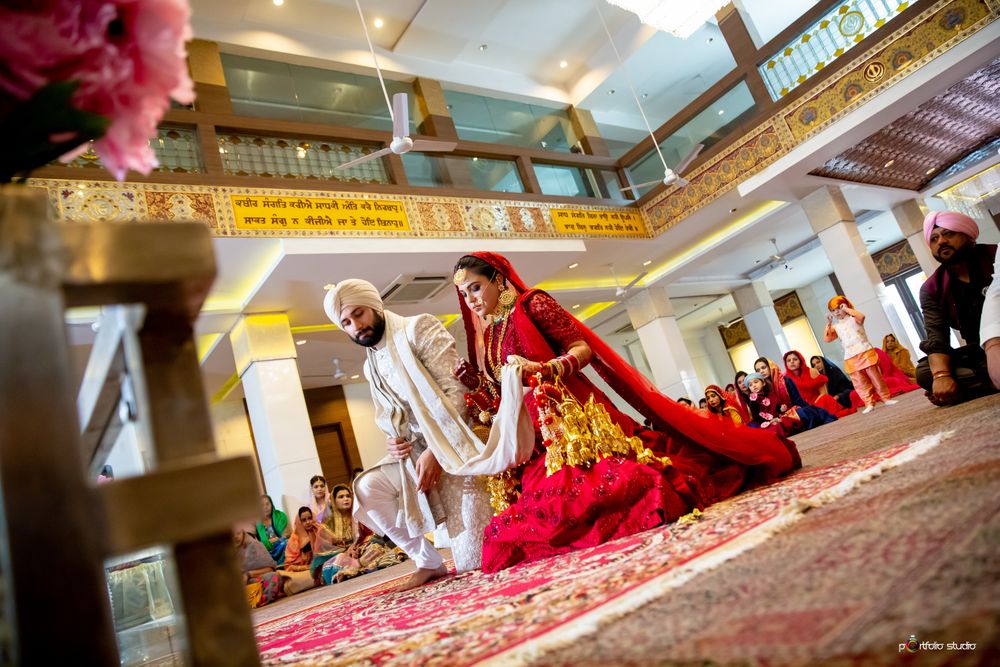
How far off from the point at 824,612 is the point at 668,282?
33.8 ft

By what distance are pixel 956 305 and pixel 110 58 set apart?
10.5ft

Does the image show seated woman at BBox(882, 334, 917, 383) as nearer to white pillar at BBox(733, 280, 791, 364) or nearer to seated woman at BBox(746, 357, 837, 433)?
seated woman at BBox(746, 357, 837, 433)

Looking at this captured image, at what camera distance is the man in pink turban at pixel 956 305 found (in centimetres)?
271

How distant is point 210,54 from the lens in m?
7.12

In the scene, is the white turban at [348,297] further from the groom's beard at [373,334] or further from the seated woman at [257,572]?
the seated woman at [257,572]

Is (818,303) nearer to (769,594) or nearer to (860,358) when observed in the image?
(860,358)

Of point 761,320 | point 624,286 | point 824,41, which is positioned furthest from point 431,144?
point 761,320

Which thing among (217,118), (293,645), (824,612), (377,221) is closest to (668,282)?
(377,221)

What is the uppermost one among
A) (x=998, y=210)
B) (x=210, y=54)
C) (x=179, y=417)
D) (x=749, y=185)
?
(x=210, y=54)

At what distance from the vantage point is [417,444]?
2.59 m

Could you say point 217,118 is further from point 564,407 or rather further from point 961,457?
point 961,457

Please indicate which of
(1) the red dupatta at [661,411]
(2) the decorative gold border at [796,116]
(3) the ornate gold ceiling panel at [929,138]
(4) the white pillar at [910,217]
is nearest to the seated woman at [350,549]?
(1) the red dupatta at [661,411]

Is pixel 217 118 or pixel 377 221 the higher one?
pixel 217 118

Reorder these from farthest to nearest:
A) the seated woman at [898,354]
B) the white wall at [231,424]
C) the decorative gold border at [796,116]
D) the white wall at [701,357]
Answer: the white wall at [701,357]
the white wall at [231,424]
the seated woman at [898,354]
the decorative gold border at [796,116]
